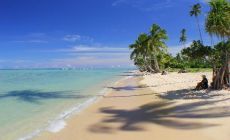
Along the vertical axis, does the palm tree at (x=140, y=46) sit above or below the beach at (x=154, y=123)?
above

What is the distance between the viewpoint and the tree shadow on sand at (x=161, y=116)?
11.0 metres

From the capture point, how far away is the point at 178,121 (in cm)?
1174

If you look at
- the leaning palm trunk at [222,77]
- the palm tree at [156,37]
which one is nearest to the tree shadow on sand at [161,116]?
the leaning palm trunk at [222,77]

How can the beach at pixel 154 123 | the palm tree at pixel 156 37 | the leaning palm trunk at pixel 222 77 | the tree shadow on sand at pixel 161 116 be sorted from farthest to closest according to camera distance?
the palm tree at pixel 156 37
the leaning palm trunk at pixel 222 77
the tree shadow on sand at pixel 161 116
the beach at pixel 154 123

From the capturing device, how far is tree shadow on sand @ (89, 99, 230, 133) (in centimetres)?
1103

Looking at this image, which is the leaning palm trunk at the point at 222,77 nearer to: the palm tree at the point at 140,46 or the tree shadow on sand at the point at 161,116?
the tree shadow on sand at the point at 161,116

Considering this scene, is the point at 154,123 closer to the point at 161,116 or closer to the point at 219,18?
the point at 161,116

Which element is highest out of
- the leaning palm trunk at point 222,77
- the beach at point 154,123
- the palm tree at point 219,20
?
the palm tree at point 219,20

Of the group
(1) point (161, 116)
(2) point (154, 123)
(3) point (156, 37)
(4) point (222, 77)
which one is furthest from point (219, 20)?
(3) point (156, 37)

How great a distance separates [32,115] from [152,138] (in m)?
7.52

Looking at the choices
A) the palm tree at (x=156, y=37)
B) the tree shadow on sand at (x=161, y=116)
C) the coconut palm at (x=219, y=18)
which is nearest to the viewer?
the tree shadow on sand at (x=161, y=116)

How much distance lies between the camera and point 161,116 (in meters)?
13.1

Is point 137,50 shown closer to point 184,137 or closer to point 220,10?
point 220,10

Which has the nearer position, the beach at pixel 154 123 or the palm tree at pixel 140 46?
the beach at pixel 154 123
